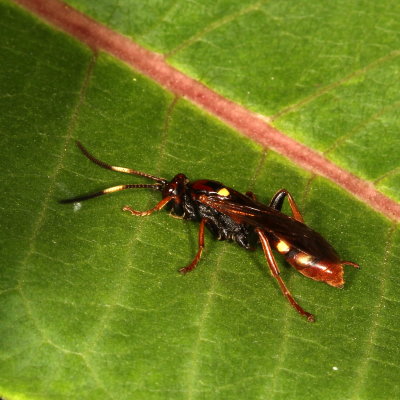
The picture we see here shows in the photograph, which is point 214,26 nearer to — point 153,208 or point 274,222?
point 153,208

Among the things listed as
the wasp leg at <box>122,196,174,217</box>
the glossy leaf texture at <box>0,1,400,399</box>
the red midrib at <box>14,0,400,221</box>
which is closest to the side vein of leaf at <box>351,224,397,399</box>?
the glossy leaf texture at <box>0,1,400,399</box>

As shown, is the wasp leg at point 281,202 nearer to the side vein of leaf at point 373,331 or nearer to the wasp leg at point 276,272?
the wasp leg at point 276,272

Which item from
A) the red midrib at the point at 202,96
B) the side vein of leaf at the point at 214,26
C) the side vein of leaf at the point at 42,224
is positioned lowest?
the side vein of leaf at the point at 42,224

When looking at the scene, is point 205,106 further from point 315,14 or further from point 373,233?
point 373,233

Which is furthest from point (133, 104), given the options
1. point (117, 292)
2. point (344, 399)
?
point (344, 399)

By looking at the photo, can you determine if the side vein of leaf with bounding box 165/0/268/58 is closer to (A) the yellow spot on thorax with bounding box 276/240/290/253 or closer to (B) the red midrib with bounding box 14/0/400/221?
(B) the red midrib with bounding box 14/0/400/221

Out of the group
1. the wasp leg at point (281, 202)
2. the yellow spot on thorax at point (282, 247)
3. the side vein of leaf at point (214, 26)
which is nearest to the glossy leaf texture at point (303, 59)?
the side vein of leaf at point (214, 26)

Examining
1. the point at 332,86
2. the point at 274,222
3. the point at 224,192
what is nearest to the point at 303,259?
the point at 274,222
